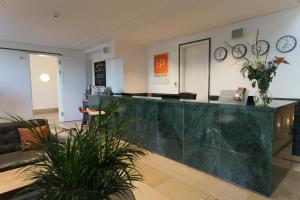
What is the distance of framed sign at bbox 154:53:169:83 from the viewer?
5813 millimetres

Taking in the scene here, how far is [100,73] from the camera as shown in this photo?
23.3 feet

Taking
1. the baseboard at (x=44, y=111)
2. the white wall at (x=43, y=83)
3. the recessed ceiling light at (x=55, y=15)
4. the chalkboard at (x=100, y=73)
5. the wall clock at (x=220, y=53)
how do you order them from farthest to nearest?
the baseboard at (x=44, y=111) < the white wall at (x=43, y=83) < the chalkboard at (x=100, y=73) < the wall clock at (x=220, y=53) < the recessed ceiling light at (x=55, y=15)

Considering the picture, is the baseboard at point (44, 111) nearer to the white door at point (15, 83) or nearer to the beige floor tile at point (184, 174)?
the white door at point (15, 83)

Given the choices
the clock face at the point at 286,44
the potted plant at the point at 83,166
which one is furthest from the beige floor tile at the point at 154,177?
the clock face at the point at 286,44

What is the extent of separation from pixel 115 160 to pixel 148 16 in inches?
141

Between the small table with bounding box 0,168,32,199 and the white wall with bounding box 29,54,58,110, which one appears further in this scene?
the white wall with bounding box 29,54,58,110

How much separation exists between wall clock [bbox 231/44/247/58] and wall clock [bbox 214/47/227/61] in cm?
19

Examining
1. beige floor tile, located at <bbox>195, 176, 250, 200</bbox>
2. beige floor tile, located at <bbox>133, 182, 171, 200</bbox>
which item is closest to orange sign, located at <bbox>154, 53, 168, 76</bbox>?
beige floor tile, located at <bbox>195, 176, 250, 200</bbox>

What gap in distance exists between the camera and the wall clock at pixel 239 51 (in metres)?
4.10

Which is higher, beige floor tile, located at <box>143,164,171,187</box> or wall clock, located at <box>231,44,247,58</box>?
wall clock, located at <box>231,44,247,58</box>

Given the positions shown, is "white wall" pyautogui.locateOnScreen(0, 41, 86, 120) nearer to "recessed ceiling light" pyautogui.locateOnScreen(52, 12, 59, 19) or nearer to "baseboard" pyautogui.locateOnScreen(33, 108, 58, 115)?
"baseboard" pyautogui.locateOnScreen(33, 108, 58, 115)

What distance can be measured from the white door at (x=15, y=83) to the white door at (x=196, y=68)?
5.02m

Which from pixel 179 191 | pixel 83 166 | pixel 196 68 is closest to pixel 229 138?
pixel 179 191

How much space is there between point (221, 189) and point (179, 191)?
53 cm
